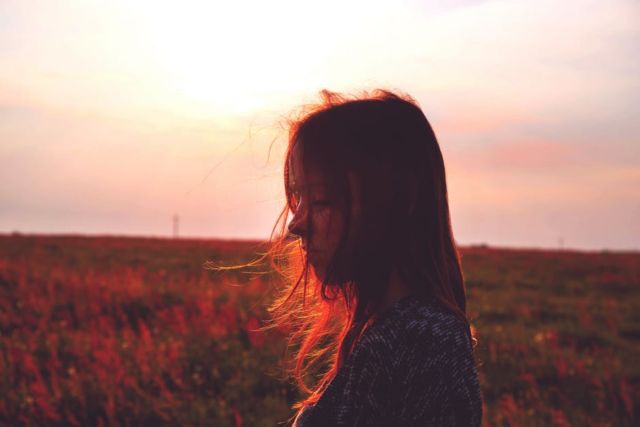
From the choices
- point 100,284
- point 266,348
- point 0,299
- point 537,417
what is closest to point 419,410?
point 537,417

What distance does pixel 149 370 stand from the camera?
6.05 metres

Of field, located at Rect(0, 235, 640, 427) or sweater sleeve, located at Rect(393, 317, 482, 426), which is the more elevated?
sweater sleeve, located at Rect(393, 317, 482, 426)

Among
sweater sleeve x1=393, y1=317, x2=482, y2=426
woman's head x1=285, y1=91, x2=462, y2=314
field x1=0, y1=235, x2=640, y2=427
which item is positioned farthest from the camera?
field x1=0, y1=235, x2=640, y2=427

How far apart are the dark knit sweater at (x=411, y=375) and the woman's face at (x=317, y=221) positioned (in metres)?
0.21

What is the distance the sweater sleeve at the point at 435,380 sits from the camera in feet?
4.17

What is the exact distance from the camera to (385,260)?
146 cm

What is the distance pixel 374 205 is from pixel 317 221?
0.47 ft

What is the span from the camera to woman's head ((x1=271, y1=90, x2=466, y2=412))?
1.45 m

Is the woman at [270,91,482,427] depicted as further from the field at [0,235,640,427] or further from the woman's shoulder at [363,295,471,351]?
the field at [0,235,640,427]

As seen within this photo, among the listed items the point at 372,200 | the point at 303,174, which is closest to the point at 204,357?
the point at 303,174

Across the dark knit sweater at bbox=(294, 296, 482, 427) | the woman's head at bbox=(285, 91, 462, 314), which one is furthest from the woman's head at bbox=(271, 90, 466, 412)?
the dark knit sweater at bbox=(294, 296, 482, 427)

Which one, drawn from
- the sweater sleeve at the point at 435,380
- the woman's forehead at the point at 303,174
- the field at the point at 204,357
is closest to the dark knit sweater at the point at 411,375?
the sweater sleeve at the point at 435,380

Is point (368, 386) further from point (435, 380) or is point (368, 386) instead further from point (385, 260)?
point (385, 260)

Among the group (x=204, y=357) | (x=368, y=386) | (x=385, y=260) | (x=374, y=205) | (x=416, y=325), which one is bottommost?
(x=204, y=357)
